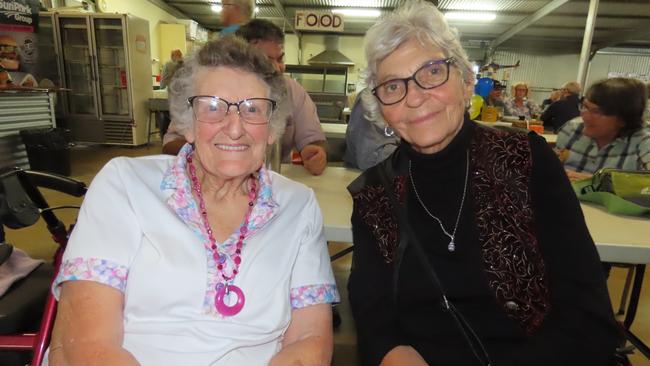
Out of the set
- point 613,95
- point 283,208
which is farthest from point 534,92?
point 283,208

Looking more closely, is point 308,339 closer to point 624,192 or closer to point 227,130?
point 227,130

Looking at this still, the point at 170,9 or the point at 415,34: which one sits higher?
the point at 170,9

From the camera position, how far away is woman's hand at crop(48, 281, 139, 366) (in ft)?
3.04

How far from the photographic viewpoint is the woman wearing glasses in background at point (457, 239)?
3.42 feet

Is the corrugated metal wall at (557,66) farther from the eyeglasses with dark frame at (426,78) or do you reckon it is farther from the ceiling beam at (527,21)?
the eyeglasses with dark frame at (426,78)

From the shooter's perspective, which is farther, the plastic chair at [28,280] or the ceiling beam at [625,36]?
the ceiling beam at [625,36]

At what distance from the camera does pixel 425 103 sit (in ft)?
3.77

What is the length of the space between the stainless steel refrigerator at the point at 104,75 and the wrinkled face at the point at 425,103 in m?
7.50

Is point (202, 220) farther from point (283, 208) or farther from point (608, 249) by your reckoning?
point (608, 249)

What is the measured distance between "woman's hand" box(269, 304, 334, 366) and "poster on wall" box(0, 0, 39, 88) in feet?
18.8

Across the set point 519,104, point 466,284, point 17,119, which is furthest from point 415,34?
point 519,104

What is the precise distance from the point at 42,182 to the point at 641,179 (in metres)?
2.15

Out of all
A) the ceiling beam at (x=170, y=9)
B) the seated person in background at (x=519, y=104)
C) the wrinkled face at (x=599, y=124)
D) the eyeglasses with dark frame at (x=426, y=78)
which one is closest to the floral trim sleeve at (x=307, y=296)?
the eyeglasses with dark frame at (x=426, y=78)

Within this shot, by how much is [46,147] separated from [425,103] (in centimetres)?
524
